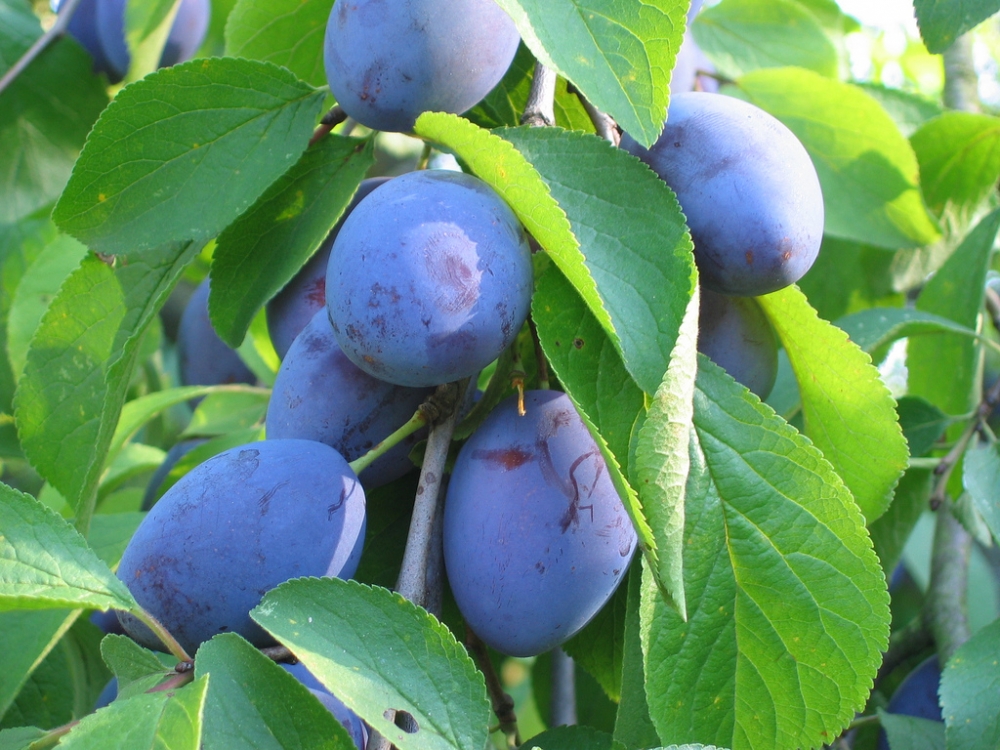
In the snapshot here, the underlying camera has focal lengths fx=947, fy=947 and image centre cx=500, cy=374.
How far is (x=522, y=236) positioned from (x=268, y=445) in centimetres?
18

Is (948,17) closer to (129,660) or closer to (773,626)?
(773,626)

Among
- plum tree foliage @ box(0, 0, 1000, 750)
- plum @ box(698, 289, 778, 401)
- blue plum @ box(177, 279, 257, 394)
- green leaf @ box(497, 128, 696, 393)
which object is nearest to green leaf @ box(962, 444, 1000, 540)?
plum tree foliage @ box(0, 0, 1000, 750)

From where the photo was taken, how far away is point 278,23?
0.74m

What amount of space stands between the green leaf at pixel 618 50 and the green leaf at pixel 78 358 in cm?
32

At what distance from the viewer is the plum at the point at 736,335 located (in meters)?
0.60

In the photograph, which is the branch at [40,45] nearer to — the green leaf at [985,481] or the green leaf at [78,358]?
Answer: the green leaf at [78,358]

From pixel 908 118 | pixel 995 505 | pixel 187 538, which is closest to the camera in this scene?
pixel 187 538

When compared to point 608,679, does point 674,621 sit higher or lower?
higher

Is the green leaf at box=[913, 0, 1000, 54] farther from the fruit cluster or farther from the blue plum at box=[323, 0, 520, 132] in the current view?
the blue plum at box=[323, 0, 520, 132]

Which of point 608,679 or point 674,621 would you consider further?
point 608,679

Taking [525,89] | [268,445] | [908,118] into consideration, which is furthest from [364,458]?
[908,118]

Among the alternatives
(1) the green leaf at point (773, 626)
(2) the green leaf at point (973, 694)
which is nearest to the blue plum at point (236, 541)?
(1) the green leaf at point (773, 626)

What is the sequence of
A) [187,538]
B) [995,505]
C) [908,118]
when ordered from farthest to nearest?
[908,118], [995,505], [187,538]

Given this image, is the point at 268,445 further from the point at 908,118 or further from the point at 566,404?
the point at 908,118
